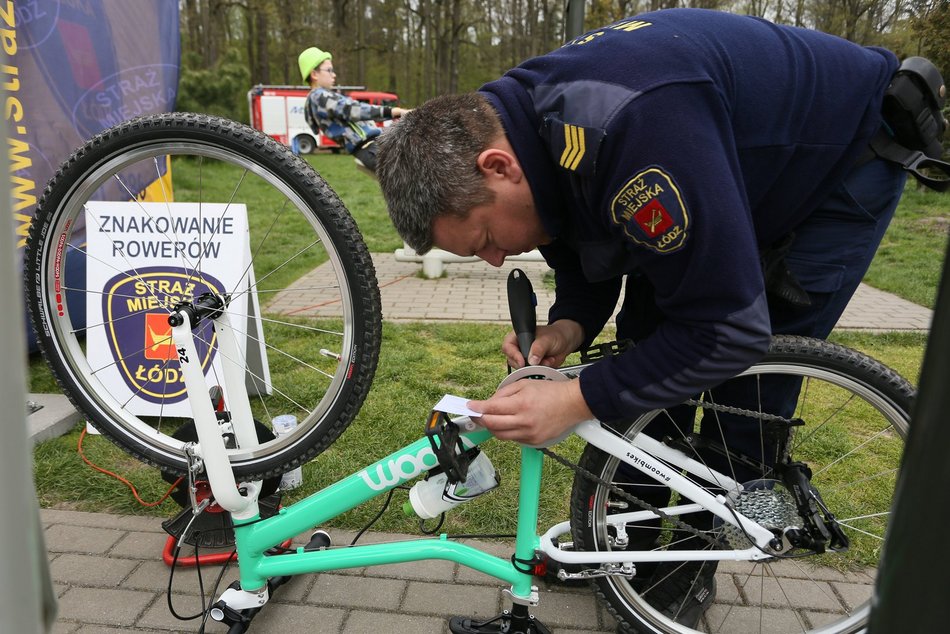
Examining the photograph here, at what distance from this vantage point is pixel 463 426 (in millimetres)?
1686

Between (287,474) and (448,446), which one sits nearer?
→ (448,446)

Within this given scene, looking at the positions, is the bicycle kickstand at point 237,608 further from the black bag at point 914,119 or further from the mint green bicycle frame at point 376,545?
the black bag at point 914,119

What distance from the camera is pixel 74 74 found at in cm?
360

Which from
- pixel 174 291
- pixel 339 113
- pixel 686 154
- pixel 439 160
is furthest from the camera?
pixel 339 113

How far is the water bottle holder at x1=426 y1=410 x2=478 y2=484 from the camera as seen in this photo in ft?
5.34

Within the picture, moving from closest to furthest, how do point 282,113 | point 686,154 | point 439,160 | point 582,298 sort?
point 686,154 → point 439,160 → point 582,298 → point 282,113

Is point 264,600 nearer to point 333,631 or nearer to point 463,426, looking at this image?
point 333,631

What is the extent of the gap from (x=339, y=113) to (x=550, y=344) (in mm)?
4569

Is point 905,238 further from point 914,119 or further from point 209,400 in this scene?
point 209,400

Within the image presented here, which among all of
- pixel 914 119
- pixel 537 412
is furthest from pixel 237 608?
pixel 914 119

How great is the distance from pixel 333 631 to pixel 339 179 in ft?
41.0

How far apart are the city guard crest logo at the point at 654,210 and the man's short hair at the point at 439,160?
313 mm

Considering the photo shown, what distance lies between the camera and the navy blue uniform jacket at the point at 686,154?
4.04ft

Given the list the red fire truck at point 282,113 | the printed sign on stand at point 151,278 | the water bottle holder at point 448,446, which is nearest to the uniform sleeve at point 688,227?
the water bottle holder at point 448,446
